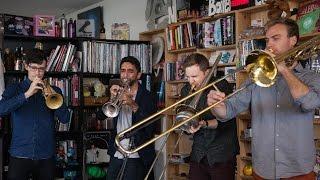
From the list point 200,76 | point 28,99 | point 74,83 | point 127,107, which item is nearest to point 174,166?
point 74,83

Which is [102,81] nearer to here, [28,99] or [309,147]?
[28,99]

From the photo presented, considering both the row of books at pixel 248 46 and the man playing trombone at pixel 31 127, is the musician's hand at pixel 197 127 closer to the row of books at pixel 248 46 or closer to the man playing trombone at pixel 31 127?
the man playing trombone at pixel 31 127

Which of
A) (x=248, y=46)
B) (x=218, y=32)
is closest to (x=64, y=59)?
(x=218, y=32)

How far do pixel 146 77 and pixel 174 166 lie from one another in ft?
3.42

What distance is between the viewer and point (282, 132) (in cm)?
192

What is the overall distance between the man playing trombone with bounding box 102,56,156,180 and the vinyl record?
1.62 m

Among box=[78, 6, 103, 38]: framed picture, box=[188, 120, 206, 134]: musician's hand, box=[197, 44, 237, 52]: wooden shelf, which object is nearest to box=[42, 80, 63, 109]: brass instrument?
box=[188, 120, 206, 134]: musician's hand

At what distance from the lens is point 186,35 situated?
4336 mm

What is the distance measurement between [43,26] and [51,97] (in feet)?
5.13

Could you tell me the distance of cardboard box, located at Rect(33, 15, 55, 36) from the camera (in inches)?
169

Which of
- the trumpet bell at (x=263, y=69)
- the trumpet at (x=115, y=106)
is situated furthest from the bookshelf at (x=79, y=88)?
the trumpet bell at (x=263, y=69)

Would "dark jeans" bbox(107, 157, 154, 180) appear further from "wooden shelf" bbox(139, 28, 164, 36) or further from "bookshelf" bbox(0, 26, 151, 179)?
"wooden shelf" bbox(139, 28, 164, 36)

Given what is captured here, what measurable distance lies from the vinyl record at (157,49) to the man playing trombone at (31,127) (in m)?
1.93

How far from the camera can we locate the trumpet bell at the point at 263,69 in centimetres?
150
